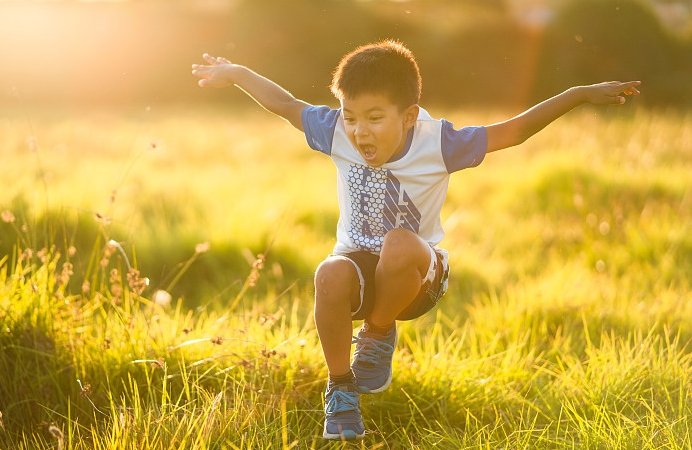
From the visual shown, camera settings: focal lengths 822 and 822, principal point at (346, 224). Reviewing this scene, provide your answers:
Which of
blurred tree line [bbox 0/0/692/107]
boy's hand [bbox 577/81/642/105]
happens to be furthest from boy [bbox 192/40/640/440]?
blurred tree line [bbox 0/0/692/107]

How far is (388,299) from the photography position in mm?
2924

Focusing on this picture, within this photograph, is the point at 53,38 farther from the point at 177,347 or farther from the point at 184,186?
the point at 177,347

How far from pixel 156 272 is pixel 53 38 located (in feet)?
45.4

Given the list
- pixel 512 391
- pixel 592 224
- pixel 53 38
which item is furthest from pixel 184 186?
pixel 53 38

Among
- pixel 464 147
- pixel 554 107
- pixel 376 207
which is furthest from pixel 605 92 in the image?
pixel 376 207

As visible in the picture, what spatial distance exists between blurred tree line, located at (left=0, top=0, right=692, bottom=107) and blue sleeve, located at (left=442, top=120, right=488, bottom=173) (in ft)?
42.0

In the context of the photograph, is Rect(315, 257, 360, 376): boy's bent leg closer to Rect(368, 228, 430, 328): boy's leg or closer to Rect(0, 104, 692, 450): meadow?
Rect(368, 228, 430, 328): boy's leg

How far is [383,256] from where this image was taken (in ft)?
9.28

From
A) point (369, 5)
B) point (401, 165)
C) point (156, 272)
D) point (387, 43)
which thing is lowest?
point (156, 272)

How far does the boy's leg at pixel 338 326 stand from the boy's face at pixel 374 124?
15.7 inches

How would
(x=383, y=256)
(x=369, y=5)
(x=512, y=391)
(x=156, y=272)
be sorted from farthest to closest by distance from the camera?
(x=369, y=5) < (x=156, y=272) < (x=512, y=391) < (x=383, y=256)

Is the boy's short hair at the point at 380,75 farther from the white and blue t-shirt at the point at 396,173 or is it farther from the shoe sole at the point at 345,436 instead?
the shoe sole at the point at 345,436

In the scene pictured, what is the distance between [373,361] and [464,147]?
35.0 inches

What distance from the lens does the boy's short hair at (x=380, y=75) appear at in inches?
108
